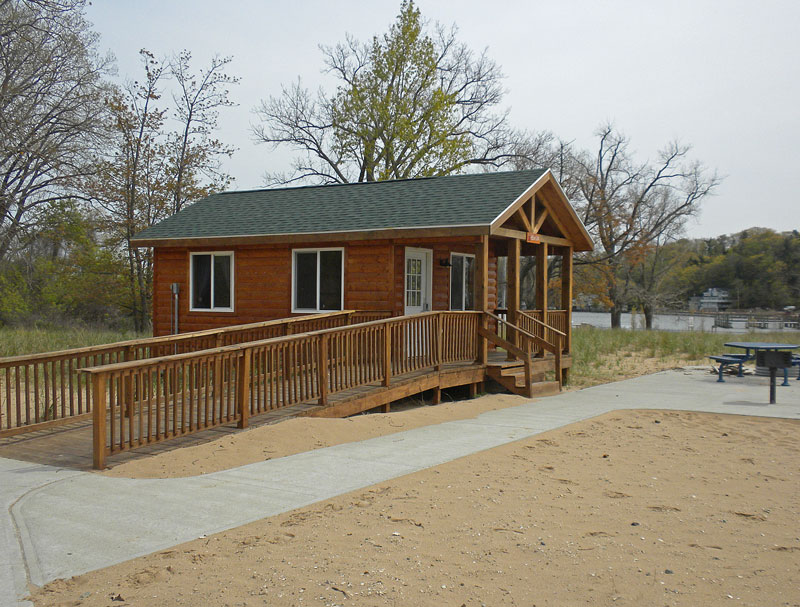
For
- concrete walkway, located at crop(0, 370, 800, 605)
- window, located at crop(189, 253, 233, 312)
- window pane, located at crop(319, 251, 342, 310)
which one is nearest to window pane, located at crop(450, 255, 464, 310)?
window pane, located at crop(319, 251, 342, 310)

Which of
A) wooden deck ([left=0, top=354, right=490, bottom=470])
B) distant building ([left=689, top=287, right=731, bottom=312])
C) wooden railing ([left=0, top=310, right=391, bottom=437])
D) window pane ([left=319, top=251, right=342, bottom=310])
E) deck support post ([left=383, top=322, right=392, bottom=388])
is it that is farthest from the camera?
distant building ([left=689, top=287, right=731, bottom=312])

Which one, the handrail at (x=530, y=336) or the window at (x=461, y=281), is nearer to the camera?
the handrail at (x=530, y=336)

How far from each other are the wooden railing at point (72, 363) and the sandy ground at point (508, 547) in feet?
13.4

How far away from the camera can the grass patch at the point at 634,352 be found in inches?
730

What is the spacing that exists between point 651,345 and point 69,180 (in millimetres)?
23290

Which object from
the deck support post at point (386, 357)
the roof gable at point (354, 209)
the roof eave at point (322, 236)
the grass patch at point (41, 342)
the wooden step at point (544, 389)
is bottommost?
the wooden step at point (544, 389)

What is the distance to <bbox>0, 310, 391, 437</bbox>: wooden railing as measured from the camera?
8.80m

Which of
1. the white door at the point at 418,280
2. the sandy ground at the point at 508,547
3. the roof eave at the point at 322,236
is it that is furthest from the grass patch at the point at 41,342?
the sandy ground at the point at 508,547

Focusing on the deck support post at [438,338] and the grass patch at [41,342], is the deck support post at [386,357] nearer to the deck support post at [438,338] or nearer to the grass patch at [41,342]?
the deck support post at [438,338]

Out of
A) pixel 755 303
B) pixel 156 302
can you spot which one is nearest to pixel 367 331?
pixel 156 302

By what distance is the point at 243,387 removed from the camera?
28.4 feet

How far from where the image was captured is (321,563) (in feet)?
14.8

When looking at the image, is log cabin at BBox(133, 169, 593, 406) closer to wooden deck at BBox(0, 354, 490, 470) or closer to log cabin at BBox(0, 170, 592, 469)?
log cabin at BBox(0, 170, 592, 469)

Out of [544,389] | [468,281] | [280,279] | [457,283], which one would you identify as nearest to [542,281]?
[457,283]
